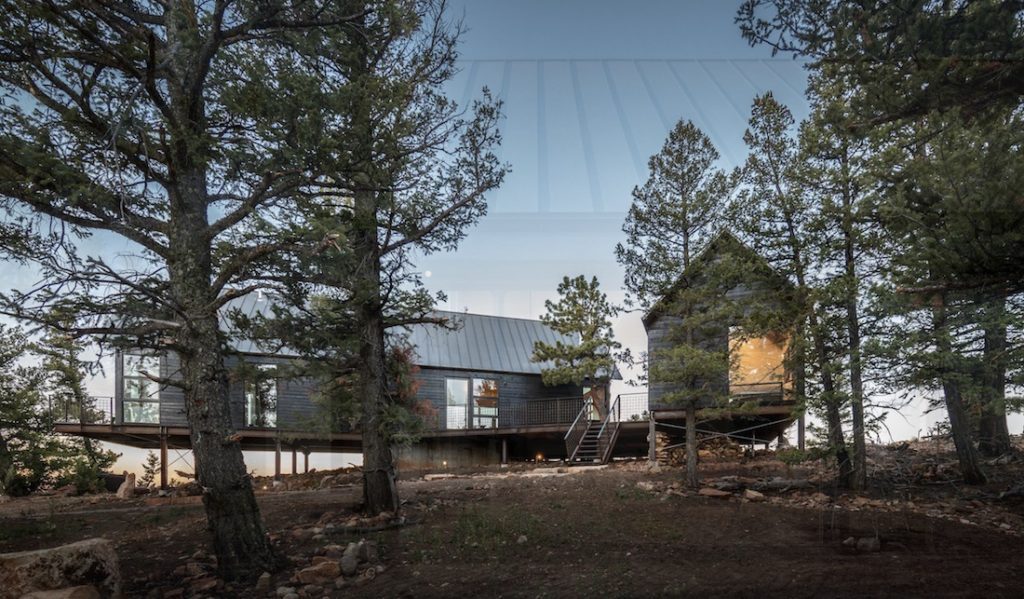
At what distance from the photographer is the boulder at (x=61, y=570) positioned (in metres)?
4.89

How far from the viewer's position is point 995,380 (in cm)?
1084

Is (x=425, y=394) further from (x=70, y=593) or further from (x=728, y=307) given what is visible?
(x=70, y=593)

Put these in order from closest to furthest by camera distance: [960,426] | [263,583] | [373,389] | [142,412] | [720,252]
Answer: [263,583] → [373,389] → [960,426] → [720,252] → [142,412]

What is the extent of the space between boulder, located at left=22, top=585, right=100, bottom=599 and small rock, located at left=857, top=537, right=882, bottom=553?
25.3 ft

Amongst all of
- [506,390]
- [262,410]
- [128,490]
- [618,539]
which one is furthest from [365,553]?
[506,390]

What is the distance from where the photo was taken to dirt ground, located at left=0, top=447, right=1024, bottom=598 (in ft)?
18.1

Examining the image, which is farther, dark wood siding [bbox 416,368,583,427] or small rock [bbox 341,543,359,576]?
dark wood siding [bbox 416,368,583,427]

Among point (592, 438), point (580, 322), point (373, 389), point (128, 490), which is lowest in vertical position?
point (128, 490)

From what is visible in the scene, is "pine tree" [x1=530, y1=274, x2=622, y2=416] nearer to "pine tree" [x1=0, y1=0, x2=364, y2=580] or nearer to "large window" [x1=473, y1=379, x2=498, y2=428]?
"large window" [x1=473, y1=379, x2=498, y2=428]

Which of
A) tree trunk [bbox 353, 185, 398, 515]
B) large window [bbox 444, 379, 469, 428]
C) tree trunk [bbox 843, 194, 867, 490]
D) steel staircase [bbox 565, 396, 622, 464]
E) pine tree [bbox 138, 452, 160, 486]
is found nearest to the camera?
tree trunk [bbox 353, 185, 398, 515]

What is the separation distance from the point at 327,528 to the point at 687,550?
483cm

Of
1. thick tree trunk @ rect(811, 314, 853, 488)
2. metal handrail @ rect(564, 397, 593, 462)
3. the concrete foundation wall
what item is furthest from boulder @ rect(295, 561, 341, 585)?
the concrete foundation wall

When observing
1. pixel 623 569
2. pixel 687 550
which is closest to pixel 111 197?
pixel 623 569

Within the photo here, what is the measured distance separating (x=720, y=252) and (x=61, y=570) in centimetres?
1132
